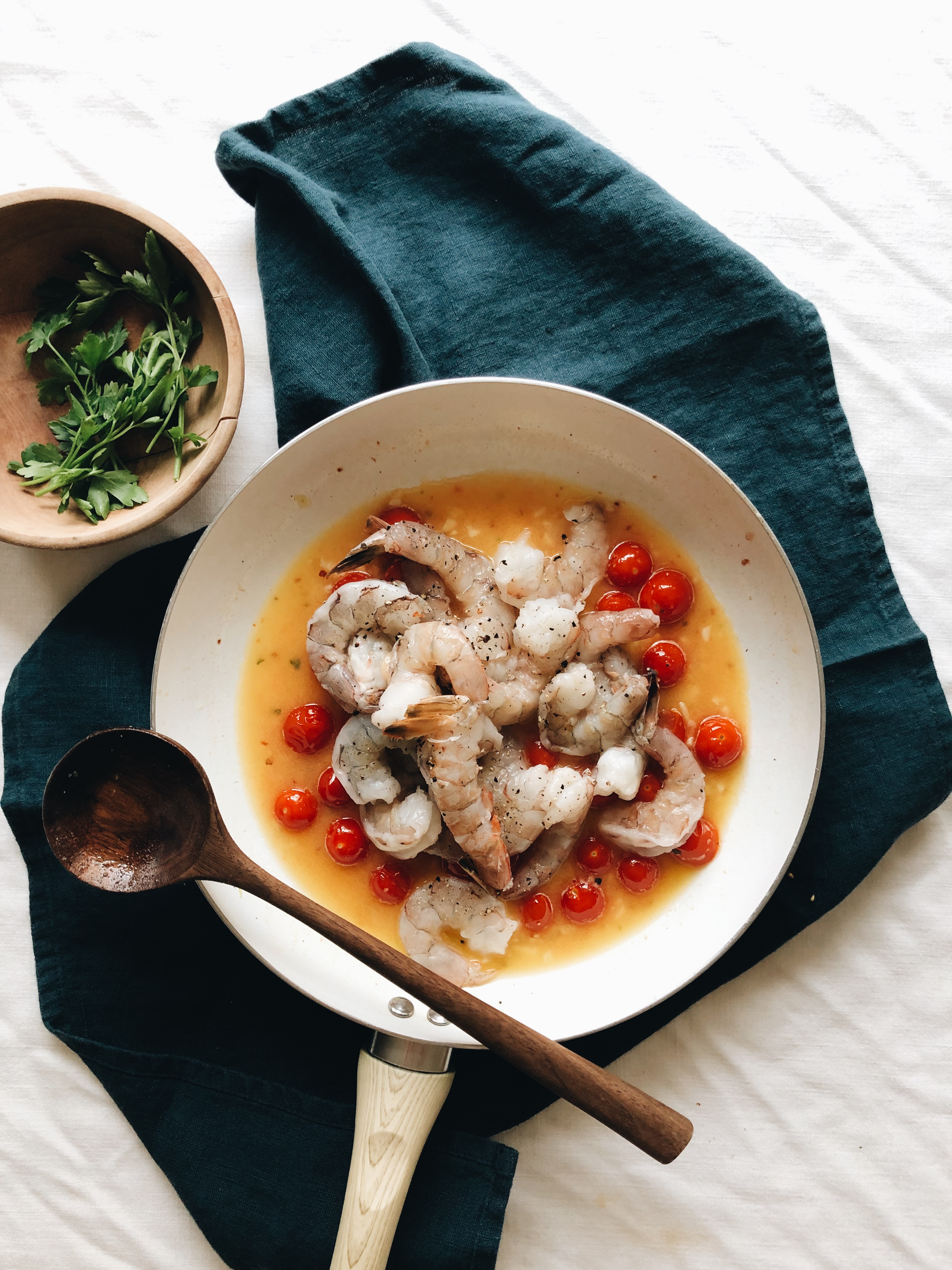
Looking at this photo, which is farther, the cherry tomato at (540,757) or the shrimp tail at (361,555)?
the cherry tomato at (540,757)

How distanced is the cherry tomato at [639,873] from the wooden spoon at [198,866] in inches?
21.2

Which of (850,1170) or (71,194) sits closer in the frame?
(71,194)

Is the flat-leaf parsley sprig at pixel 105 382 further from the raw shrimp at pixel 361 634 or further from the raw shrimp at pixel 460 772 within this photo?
the raw shrimp at pixel 460 772

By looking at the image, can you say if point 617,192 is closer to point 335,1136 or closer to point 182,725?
point 182,725

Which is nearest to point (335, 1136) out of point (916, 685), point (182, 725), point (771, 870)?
point (182, 725)

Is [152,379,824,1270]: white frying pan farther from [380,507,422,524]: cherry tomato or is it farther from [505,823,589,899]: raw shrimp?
[505,823,589,899]: raw shrimp

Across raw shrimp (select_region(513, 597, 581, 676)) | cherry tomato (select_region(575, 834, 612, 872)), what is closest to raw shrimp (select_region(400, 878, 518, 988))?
cherry tomato (select_region(575, 834, 612, 872))

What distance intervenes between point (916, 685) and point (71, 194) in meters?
2.80

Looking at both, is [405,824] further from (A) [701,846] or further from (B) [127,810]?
(A) [701,846]

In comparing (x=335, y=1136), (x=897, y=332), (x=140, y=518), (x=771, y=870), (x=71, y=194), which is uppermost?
(x=71, y=194)

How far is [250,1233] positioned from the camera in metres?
2.75

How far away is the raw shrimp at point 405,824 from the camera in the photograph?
260 centimetres

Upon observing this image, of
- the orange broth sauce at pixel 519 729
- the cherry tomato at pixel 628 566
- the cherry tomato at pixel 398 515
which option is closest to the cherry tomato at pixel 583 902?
the orange broth sauce at pixel 519 729

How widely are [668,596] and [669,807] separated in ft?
2.00
